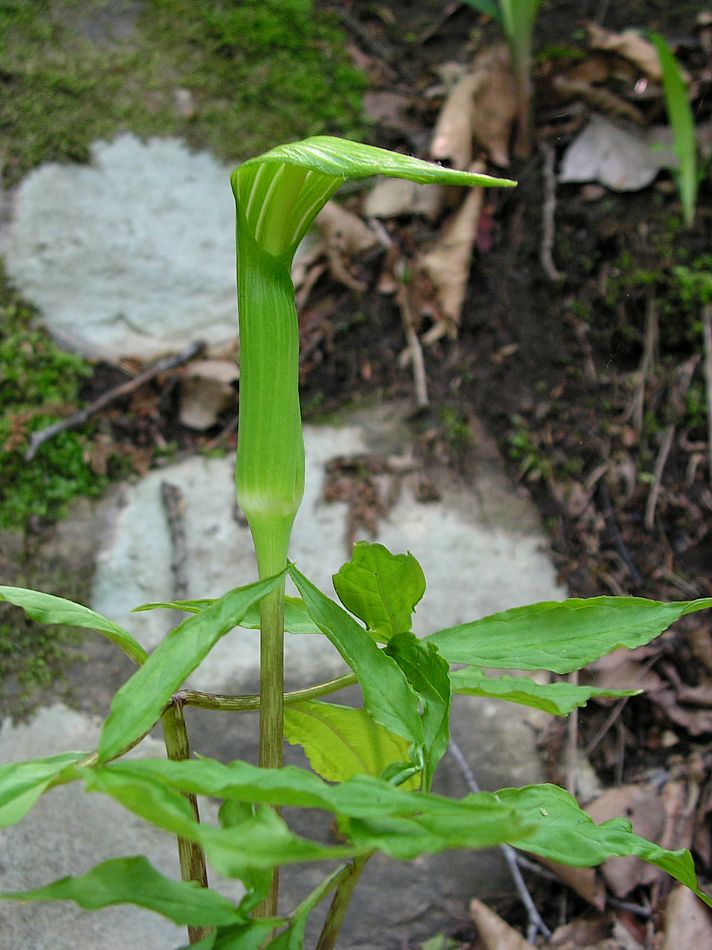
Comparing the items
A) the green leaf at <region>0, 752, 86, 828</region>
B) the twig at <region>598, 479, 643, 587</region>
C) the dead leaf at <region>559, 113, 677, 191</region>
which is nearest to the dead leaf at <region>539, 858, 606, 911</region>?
the twig at <region>598, 479, 643, 587</region>

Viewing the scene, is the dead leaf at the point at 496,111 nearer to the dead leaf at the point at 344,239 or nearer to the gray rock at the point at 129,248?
the dead leaf at the point at 344,239

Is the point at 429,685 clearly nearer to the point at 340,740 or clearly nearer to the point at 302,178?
the point at 340,740

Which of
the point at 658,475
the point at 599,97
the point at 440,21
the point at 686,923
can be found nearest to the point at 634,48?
the point at 599,97

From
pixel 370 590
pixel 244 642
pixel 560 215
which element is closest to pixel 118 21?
pixel 560 215

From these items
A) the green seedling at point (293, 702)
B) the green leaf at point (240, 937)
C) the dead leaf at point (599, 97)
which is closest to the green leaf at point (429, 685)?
the green seedling at point (293, 702)

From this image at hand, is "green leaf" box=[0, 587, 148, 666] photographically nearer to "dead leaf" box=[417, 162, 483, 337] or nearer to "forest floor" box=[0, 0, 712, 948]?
"forest floor" box=[0, 0, 712, 948]

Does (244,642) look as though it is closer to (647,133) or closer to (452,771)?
(452,771)
